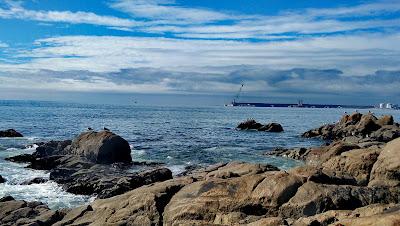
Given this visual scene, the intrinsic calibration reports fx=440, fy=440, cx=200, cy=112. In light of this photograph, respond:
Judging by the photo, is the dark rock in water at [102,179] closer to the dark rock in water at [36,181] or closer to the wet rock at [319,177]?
the dark rock in water at [36,181]

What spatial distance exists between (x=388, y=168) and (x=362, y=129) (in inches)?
2429

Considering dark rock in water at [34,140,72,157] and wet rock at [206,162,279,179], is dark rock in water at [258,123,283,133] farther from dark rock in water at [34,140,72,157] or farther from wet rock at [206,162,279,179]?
wet rock at [206,162,279,179]

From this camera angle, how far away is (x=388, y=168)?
848 inches

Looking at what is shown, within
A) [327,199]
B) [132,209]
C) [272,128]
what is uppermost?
[327,199]

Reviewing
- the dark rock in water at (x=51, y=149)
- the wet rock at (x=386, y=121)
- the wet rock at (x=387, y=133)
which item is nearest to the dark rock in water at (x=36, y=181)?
the dark rock in water at (x=51, y=149)

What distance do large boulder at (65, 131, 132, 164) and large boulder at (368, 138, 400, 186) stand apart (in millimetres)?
28403

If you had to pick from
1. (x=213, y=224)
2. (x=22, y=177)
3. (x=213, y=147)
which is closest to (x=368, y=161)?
(x=213, y=224)

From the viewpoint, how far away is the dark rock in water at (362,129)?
70.7m

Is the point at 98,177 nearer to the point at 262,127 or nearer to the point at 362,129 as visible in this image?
the point at 362,129

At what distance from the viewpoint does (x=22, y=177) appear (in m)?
39.1

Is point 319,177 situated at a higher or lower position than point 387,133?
higher

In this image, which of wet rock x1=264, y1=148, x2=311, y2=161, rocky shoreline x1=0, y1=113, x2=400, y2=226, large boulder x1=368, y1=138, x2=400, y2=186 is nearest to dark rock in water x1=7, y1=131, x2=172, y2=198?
rocky shoreline x1=0, y1=113, x2=400, y2=226

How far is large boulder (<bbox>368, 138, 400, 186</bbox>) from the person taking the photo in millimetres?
21016

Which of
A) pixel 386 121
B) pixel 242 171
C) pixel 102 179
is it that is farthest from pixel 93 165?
pixel 386 121
